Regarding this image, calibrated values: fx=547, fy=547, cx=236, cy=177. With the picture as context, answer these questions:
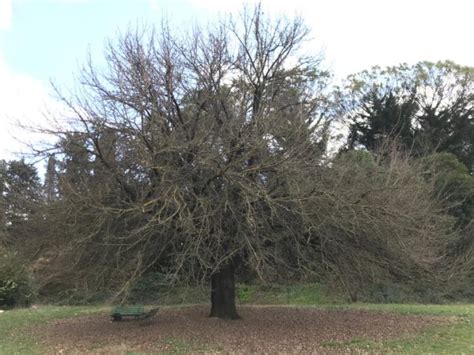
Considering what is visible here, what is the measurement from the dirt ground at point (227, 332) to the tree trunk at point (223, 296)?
334 mm

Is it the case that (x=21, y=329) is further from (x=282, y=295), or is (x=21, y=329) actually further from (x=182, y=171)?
(x=282, y=295)

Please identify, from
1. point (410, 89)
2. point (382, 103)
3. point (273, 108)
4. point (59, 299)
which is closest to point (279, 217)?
point (273, 108)

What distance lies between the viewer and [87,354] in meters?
10.1

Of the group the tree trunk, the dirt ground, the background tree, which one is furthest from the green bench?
the background tree

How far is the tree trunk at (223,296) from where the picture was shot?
1300 cm

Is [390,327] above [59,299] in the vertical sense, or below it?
below

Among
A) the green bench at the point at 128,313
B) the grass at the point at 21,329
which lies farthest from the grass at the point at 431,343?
the grass at the point at 21,329

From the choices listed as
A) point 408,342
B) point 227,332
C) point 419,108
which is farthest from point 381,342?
point 419,108

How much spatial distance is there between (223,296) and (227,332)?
1.69 m

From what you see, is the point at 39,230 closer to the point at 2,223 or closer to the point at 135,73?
the point at 2,223

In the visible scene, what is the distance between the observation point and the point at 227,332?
11.7 metres

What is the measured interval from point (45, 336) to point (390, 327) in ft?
26.0

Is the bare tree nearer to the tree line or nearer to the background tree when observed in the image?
the tree line

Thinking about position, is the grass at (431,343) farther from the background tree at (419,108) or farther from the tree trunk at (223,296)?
the background tree at (419,108)
